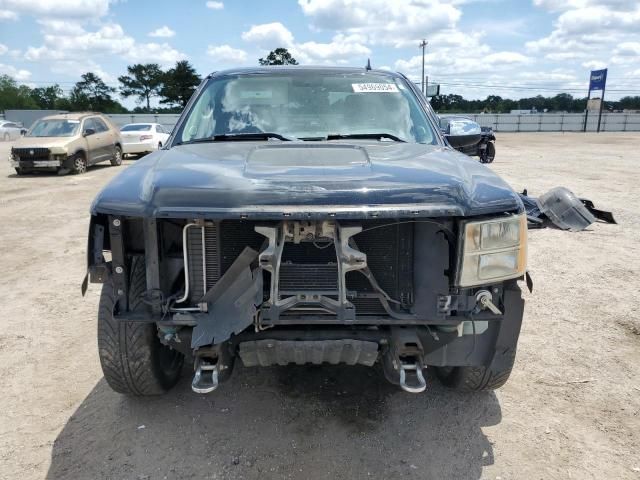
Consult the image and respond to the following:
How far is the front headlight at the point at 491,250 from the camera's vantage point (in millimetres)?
2344

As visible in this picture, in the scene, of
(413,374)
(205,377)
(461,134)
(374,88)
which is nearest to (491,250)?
(413,374)

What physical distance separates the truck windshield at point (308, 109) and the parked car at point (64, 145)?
12.3m

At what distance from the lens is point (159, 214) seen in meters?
2.26

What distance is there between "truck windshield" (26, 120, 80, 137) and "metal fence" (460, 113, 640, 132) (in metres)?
44.3

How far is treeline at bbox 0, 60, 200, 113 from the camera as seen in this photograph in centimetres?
7462

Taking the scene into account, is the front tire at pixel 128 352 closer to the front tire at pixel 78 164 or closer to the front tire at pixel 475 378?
the front tire at pixel 475 378

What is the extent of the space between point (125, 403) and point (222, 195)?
1719 millimetres

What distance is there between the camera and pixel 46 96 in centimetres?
8631

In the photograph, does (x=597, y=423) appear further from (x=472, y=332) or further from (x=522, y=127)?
(x=522, y=127)

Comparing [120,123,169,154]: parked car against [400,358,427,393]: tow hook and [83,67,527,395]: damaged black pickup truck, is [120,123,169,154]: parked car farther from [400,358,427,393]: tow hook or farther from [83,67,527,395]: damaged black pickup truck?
[400,358,427,393]: tow hook

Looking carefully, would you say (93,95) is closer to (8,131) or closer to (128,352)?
(8,131)

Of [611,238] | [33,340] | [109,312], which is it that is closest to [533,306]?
[611,238]

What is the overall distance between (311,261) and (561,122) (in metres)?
56.8

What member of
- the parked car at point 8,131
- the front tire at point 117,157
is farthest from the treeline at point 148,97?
the front tire at point 117,157
